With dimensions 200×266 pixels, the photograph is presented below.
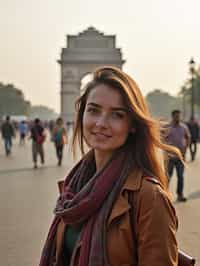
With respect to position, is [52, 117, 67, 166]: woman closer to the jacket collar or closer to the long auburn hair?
the long auburn hair

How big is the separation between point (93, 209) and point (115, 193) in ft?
0.36

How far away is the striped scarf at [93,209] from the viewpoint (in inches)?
81.7

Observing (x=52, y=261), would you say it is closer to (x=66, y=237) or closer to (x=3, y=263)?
(x=66, y=237)

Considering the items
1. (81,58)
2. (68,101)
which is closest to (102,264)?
(68,101)

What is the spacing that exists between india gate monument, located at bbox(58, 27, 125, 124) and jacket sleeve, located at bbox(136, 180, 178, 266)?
71326 millimetres

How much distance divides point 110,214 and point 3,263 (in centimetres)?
364

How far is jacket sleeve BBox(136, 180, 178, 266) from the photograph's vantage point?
6.64ft

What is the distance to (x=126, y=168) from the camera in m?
2.21

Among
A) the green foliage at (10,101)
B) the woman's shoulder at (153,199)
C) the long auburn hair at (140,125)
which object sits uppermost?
the green foliage at (10,101)

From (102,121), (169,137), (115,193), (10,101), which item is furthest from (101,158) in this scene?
(10,101)

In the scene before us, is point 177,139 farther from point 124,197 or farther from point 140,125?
point 124,197

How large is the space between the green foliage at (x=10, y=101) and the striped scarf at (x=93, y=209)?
113311mm

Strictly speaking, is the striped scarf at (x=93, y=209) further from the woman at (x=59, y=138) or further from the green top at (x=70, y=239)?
the woman at (x=59, y=138)

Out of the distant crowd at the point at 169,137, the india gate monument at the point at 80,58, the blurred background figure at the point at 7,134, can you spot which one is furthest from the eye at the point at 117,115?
the india gate monument at the point at 80,58
